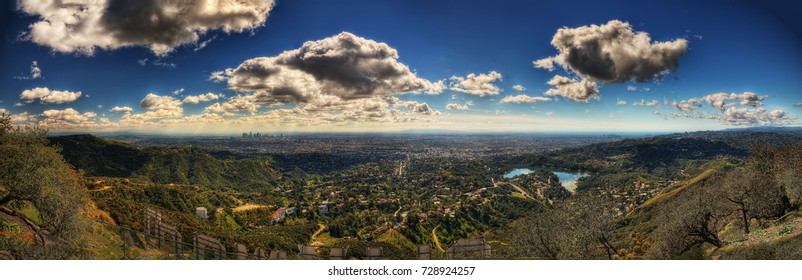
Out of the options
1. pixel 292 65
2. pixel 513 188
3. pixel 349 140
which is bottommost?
pixel 513 188

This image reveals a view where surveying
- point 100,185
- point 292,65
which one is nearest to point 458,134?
point 292,65

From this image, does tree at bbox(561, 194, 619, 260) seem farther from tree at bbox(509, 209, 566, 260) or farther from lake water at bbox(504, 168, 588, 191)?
lake water at bbox(504, 168, 588, 191)

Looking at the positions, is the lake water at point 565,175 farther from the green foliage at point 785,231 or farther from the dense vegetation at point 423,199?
the green foliage at point 785,231

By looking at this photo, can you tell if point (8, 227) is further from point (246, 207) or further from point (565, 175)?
point (565, 175)

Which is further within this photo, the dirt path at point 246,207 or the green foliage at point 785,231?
the dirt path at point 246,207

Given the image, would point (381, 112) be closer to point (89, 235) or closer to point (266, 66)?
point (266, 66)

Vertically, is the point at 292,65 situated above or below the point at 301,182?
above

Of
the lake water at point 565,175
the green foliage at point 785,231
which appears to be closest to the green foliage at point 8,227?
the green foliage at point 785,231
